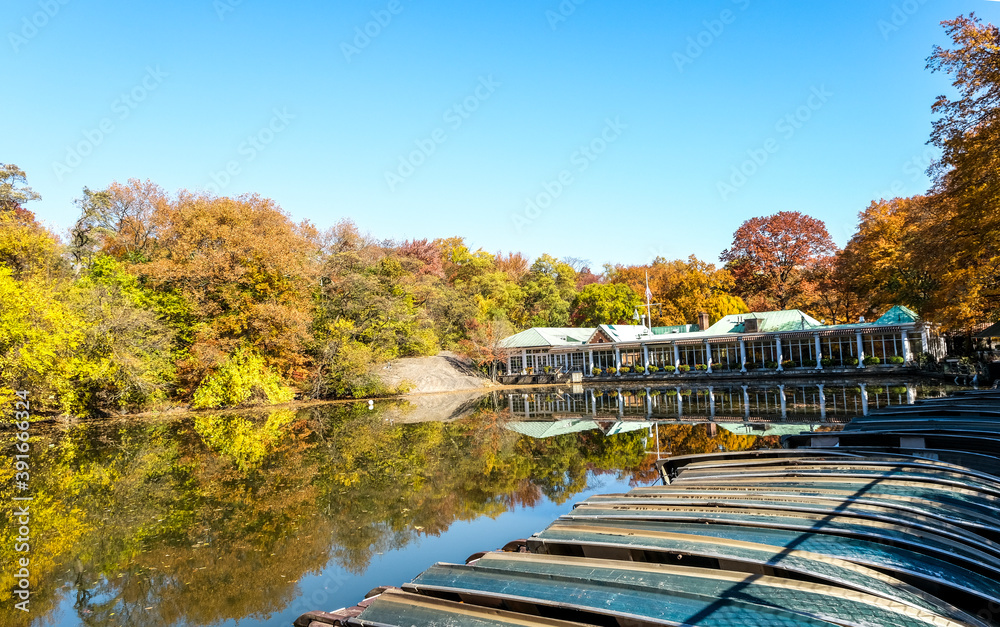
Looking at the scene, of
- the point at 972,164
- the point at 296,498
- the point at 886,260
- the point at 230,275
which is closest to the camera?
the point at 296,498

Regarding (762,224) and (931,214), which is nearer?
(931,214)

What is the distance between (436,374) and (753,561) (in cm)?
2848

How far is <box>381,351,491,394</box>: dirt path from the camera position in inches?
1132

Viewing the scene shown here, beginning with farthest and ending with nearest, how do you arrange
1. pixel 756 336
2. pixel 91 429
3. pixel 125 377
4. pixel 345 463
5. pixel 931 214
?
pixel 756 336
pixel 931 214
pixel 125 377
pixel 91 429
pixel 345 463

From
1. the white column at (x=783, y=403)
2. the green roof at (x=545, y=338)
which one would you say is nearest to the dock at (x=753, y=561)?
the white column at (x=783, y=403)

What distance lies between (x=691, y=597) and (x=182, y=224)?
2527cm

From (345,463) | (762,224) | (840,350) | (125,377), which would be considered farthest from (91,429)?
(762,224)

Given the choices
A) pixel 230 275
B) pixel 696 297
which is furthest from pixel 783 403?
pixel 696 297

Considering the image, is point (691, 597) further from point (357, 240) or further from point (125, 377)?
point (357, 240)

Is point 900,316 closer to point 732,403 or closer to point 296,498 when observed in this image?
point 732,403

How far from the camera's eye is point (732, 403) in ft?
57.4

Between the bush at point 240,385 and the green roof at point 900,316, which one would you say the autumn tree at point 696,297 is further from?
the bush at point 240,385

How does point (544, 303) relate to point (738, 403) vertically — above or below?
above

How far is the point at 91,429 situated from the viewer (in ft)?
55.0
